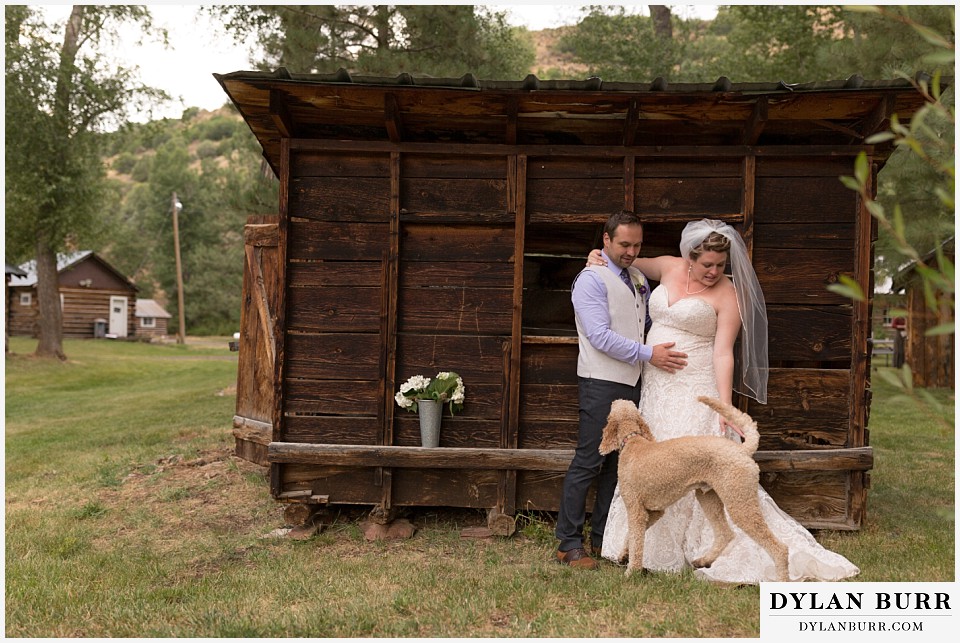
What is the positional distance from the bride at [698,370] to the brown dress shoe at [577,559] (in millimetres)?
157

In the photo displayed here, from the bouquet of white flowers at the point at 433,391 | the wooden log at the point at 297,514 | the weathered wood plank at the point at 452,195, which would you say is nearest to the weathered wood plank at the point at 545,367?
the bouquet of white flowers at the point at 433,391

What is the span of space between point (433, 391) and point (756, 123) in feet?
9.32

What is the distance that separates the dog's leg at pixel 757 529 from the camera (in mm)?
4020

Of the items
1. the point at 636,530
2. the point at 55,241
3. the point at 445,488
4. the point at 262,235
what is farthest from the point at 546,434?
the point at 55,241

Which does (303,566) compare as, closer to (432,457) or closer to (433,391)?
(432,457)

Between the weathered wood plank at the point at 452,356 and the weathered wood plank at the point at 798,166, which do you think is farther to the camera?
the weathered wood plank at the point at 452,356

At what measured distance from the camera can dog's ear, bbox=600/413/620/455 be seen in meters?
4.39

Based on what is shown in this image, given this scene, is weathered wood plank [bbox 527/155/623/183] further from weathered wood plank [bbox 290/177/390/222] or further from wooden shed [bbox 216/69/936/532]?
weathered wood plank [bbox 290/177/390/222]

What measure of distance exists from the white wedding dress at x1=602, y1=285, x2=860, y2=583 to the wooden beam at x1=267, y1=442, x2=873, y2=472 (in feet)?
2.37

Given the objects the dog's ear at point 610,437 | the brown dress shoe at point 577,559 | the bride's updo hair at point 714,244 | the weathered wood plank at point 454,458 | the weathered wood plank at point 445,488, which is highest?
the bride's updo hair at point 714,244

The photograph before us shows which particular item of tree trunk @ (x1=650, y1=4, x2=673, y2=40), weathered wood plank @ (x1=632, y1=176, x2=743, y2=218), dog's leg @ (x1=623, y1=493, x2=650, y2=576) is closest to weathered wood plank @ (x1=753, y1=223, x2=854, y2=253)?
weathered wood plank @ (x1=632, y1=176, x2=743, y2=218)

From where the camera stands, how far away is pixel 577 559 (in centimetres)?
459

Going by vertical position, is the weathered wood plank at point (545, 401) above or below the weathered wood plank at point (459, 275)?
Answer: below

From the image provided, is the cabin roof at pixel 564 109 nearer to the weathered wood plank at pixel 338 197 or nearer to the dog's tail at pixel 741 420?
the weathered wood plank at pixel 338 197
